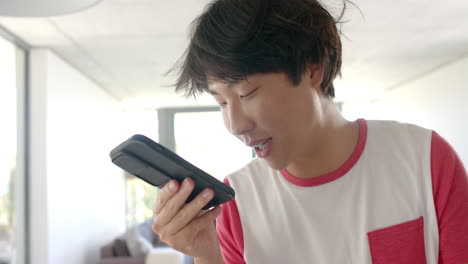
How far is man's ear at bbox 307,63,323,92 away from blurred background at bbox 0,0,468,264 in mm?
2012

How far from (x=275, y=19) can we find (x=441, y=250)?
56cm

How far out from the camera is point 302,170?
3.30 ft

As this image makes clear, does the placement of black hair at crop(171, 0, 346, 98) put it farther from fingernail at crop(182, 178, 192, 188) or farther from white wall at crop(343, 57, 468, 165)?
white wall at crop(343, 57, 468, 165)

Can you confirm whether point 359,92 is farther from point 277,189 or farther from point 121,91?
point 277,189

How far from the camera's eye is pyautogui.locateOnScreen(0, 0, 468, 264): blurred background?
13.3ft

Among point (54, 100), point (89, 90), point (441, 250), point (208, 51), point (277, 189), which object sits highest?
point (89, 90)

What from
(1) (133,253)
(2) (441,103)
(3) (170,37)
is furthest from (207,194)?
(2) (441,103)

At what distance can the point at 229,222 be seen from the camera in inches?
41.1

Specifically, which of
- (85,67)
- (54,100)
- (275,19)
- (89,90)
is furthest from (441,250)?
(89,90)

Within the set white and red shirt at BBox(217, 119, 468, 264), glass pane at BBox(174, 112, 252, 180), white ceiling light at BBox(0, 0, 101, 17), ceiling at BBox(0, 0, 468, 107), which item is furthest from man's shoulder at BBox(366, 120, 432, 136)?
glass pane at BBox(174, 112, 252, 180)

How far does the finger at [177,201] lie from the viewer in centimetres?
88

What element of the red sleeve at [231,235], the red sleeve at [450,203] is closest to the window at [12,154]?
the red sleeve at [231,235]

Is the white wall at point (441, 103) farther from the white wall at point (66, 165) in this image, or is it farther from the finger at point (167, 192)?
the finger at point (167, 192)

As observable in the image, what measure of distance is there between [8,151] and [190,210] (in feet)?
12.5
